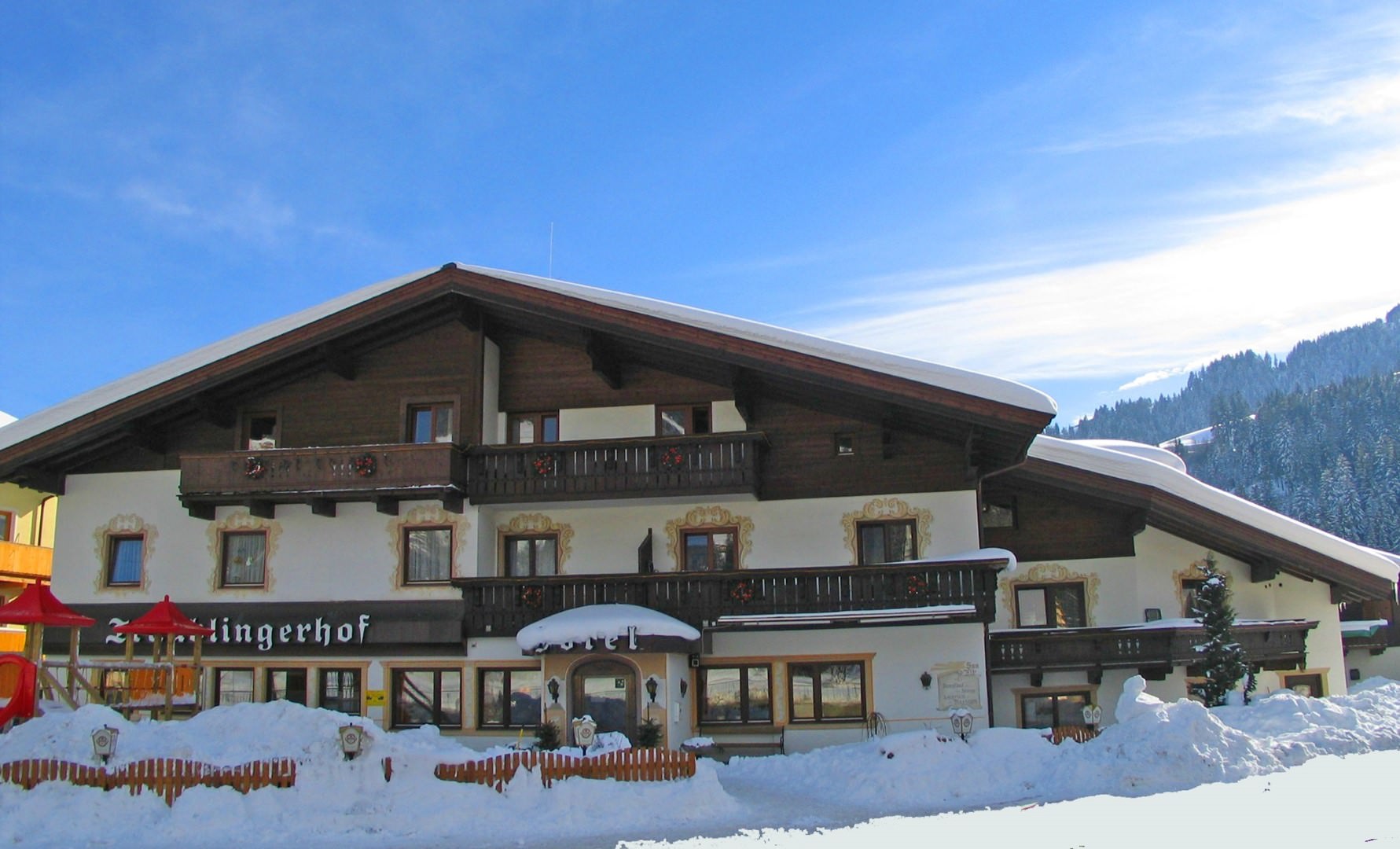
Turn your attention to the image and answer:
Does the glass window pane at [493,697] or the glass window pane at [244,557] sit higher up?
the glass window pane at [244,557]

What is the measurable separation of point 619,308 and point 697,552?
5.43m

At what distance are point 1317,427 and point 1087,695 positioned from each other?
124974mm

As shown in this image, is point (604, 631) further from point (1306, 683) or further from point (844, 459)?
point (1306, 683)

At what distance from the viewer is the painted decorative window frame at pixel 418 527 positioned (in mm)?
24188

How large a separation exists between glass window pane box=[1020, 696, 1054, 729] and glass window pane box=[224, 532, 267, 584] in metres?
17.4

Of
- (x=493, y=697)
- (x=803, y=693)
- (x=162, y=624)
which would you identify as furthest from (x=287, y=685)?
(x=803, y=693)

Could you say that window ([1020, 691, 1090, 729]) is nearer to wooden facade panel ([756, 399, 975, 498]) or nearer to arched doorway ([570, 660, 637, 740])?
wooden facade panel ([756, 399, 975, 498])

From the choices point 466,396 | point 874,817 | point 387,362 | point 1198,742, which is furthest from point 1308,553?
point 387,362

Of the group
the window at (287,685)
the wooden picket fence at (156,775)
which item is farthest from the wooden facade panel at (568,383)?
the wooden picket fence at (156,775)

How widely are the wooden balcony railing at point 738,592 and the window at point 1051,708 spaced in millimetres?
5593

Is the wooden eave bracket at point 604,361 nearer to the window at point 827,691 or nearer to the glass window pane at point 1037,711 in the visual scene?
the window at point 827,691

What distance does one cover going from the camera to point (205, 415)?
84.2 feet

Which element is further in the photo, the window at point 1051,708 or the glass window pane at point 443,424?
the window at point 1051,708

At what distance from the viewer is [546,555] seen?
24906 millimetres
